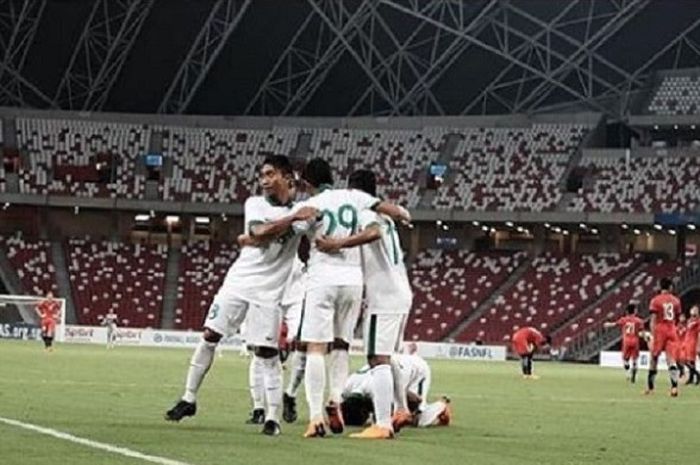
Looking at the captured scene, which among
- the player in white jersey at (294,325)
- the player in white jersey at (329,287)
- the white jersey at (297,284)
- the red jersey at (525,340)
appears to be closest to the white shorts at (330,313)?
the player in white jersey at (329,287)

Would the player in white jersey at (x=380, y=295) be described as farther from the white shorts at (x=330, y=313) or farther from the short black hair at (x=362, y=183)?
the white shorts at (x=330, y=313)

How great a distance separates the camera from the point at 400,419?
17359 mm

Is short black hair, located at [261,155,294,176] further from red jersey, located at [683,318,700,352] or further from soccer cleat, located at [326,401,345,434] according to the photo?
red jersey, located at [683,318,700,352]

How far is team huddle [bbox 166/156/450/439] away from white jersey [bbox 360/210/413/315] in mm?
10

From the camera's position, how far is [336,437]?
1578 cm

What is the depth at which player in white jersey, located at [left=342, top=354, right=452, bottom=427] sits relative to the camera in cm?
1806

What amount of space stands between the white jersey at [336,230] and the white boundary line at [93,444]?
2.94 metres

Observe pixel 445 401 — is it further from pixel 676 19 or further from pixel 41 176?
pixel 41 176

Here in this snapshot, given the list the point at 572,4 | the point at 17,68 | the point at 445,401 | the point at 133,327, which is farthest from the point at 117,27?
the point at 445,401

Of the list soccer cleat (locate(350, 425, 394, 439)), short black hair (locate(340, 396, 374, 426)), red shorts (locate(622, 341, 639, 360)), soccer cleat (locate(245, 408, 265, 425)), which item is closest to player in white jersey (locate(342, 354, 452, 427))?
short black hair (locate(340, 396, 374, 426))

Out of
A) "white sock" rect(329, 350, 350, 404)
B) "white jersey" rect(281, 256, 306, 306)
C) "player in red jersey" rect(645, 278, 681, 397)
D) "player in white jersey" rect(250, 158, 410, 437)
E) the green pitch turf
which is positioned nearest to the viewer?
the green pitch turf

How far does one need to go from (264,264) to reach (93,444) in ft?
11.1

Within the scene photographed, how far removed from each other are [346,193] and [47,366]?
19520 millimetres

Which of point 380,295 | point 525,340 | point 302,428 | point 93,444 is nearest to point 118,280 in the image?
point 525,340
